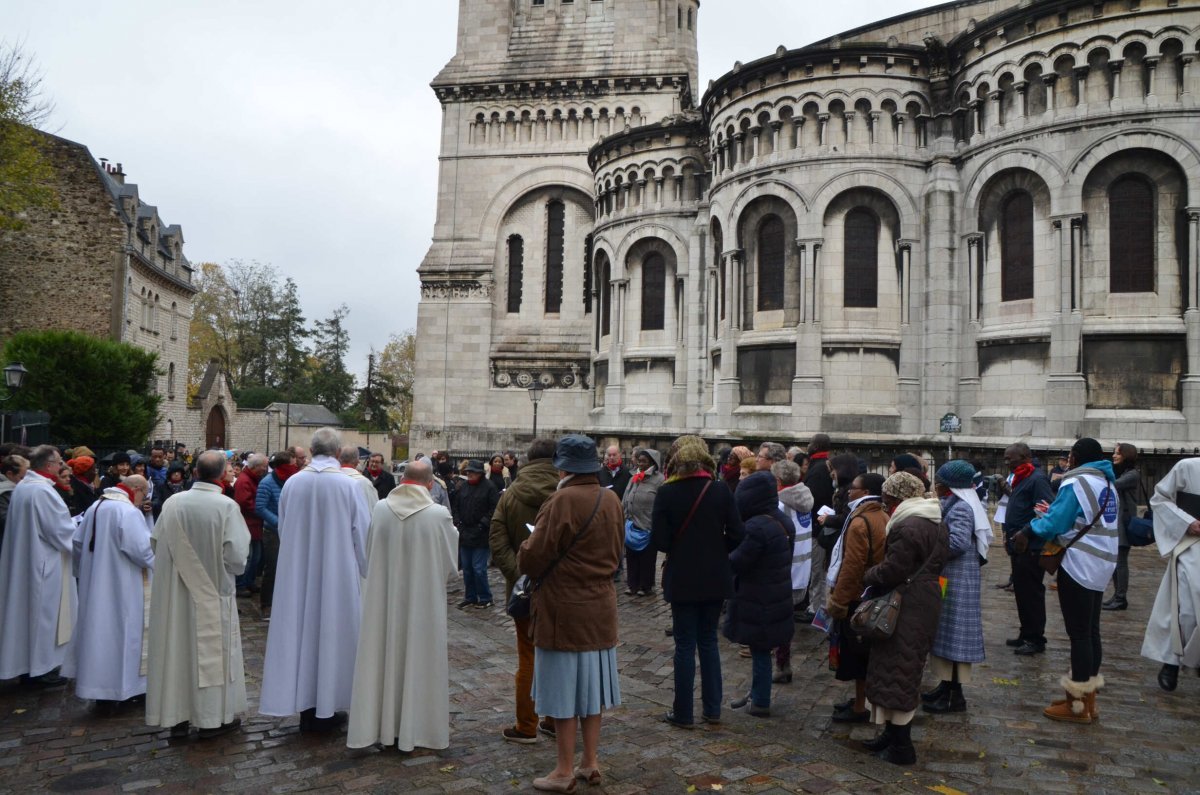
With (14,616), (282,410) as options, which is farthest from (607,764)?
(282,410)

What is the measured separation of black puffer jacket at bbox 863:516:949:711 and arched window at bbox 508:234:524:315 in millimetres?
29602

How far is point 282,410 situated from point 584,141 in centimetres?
3066

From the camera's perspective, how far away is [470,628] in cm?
942

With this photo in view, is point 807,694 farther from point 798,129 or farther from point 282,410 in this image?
point 282,410

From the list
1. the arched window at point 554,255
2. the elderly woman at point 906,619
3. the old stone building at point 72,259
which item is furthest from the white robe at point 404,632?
the old stone building at point 72,259

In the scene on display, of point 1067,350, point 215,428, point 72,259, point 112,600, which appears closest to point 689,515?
point 112,600

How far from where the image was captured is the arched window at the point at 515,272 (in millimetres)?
34344

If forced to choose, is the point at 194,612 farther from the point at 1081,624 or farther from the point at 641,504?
the point at 1081,624

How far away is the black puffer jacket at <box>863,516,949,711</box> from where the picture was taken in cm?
532

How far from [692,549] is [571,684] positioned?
138 cm

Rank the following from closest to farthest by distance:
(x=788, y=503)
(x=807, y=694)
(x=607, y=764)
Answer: (x=607, y=764), (x=807, y=694), (x=788, y=503)

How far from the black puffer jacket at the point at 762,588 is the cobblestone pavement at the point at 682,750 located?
0.63 m

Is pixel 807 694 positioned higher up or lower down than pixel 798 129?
lower down

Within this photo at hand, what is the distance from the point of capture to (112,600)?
6559mm
